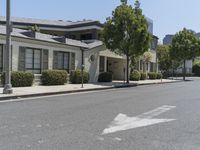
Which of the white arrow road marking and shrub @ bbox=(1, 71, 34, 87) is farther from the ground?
shrub @ bbox=(1, 71, 34, 87)

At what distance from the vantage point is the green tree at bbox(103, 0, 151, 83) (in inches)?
1235

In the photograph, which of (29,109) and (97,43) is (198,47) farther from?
(29,109)

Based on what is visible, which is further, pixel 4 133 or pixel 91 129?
pixel 91 129

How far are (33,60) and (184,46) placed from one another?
2992cm

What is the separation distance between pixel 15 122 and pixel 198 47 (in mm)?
45008

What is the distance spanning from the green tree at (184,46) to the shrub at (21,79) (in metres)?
31.3

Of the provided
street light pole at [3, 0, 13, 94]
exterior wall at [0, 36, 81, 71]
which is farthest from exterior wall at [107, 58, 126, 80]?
street light pole at [3, 0, 13, 94]

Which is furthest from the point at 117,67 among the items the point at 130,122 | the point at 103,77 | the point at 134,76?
the point at 130,122

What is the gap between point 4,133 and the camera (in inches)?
318

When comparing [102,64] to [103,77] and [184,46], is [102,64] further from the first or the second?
[184,46]

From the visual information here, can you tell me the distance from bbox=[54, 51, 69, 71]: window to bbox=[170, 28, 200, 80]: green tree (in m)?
25.3

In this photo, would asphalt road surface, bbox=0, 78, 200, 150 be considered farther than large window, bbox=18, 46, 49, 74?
No

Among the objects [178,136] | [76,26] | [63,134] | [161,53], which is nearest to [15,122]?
[63,134]

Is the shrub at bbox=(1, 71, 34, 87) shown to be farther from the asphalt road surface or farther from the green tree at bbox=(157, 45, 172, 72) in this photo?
the green tree at bbox=(157, 45, 172, 72)
